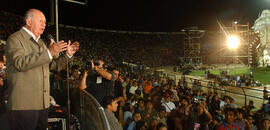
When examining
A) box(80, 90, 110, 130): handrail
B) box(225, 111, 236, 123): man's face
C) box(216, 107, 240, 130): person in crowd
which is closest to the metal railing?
box(80, 90, 110, 130): handrail

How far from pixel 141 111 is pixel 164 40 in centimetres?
3839

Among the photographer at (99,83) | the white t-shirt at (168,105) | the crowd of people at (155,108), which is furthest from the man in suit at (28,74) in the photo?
the white t-shirt at (168,105)

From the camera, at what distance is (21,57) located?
1.54 meters

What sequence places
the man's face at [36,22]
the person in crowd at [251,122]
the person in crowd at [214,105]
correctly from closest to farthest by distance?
1. the man's face at [36,22]
2. the person in crowd at [251,122]
3. the person in crowd at [214,105]

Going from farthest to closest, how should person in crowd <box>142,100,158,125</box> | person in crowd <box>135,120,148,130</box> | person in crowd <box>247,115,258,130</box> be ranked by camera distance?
person in crowd <box>247,115,258,130</box> < person in crowd <box>142,100,158,125</box> < person in crowd <box>135,120,148,130</box>

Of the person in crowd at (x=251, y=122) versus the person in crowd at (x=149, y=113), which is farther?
the person in crowd at (x=251, y=122)

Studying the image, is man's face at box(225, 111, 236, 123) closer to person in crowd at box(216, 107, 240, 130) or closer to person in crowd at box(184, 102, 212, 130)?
person in crowd at box(216, 107, 240, 130)

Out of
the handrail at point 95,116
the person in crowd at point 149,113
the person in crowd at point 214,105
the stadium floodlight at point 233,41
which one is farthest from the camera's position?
the stadium floodlight at point 233,41

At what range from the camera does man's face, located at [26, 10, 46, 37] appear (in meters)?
1.71

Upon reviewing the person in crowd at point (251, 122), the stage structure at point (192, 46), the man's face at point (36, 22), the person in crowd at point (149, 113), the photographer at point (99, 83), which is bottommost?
the person in crowd at point (251, 122)

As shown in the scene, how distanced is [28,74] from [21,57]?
0.19 meters

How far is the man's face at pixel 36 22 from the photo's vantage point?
171cm

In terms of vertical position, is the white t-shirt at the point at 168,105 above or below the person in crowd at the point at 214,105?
above

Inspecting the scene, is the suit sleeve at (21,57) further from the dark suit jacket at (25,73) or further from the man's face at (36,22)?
the man's face at (36,22)
